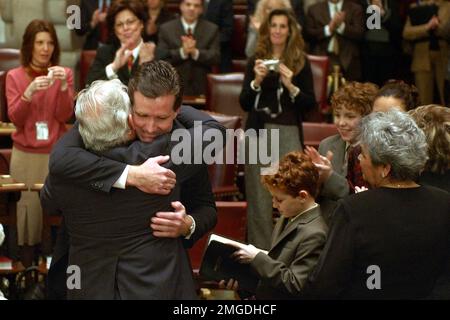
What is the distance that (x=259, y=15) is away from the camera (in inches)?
280

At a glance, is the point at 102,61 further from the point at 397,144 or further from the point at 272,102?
the point at 397,144

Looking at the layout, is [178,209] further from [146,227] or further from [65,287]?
[65,287]

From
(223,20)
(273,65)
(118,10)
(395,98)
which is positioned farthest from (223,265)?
(223,20)

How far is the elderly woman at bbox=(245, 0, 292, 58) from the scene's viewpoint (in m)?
6.99

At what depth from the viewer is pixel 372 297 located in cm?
306

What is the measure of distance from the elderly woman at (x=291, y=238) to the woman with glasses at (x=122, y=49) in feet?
9.35

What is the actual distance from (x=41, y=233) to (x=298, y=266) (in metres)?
2.88

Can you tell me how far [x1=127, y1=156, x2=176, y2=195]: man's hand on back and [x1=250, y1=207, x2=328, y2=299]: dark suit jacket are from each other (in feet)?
1.61

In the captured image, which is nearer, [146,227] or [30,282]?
[146,227]

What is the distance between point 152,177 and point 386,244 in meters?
0.77

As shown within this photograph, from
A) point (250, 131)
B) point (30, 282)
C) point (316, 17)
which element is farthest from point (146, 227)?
point (316, 17)

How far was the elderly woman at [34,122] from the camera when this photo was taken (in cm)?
570

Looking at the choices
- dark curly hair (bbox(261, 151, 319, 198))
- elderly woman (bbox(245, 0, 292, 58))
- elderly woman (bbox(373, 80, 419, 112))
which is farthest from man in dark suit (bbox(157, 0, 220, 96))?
dark curly hair (bbox(261, 151, 319, 198))

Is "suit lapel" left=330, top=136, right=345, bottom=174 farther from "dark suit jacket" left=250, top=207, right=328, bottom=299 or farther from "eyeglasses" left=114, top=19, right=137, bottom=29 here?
"eyeglasses" left=114, top=19, right=137, bottom=29
